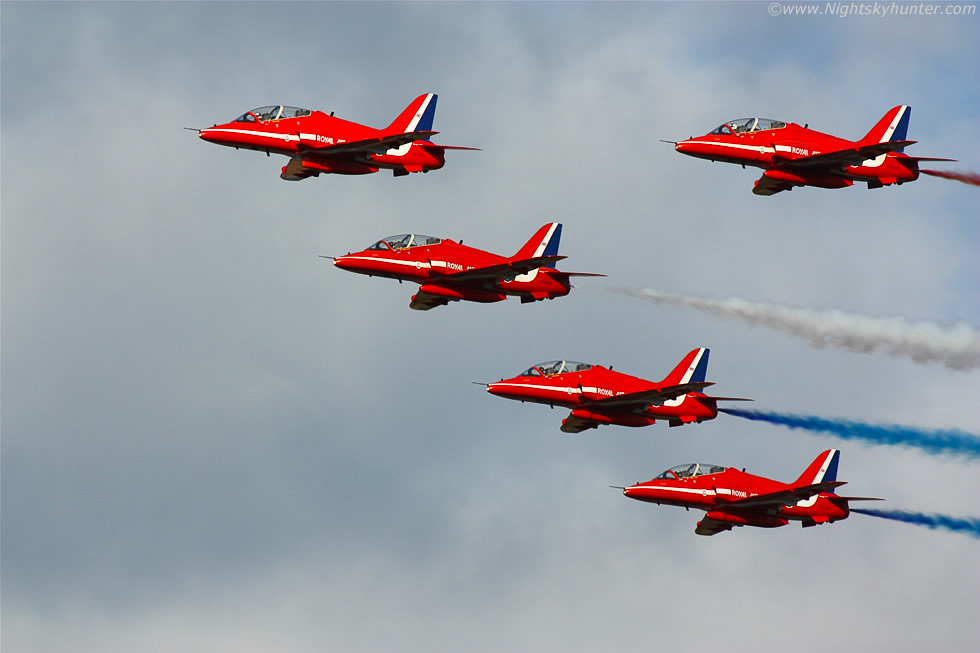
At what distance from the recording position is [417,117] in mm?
130750

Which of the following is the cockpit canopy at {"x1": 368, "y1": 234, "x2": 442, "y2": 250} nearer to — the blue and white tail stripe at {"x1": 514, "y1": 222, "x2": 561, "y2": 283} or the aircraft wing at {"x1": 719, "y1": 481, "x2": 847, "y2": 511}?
the blue and white tail stripe at {"x1": 514, "y1": 222, "x2": 561, "y2": 283}

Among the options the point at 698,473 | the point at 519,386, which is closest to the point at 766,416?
the point at 698,473

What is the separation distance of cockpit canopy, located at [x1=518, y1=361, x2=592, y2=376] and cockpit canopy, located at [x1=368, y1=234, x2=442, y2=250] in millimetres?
9190

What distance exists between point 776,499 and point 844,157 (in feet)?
62.4

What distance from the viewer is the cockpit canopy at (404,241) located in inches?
5094

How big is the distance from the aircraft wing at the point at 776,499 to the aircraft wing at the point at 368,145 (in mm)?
26300

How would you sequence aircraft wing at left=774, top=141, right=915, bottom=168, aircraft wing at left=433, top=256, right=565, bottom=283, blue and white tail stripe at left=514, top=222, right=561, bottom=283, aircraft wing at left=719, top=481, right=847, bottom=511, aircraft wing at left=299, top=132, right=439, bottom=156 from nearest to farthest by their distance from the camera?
aircraft wing at left=299, top=132, right=439, bottom=156, aircraft wing at left=433, top=256, right=565, bottom=283, aircraft wing at left=719, top=481, right=847, bottom=511, aircraft wing at left=774, top=141, right=915, bottom=168, blue and white tail stripe at left=514, top=222, right=561, bottom=283

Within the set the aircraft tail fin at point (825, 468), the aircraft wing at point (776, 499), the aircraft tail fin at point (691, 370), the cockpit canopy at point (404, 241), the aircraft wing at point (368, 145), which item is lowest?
the aircraft wing at point (776, 499)

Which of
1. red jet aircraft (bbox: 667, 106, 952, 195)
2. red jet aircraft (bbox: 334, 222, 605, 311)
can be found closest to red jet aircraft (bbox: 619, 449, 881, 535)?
red jet aircraft (bbox: 334, 222, 605, 311)

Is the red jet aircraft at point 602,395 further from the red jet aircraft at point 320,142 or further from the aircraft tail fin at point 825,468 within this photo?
the red jet aircraft at point 320,142

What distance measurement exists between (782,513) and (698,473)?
16.8ft

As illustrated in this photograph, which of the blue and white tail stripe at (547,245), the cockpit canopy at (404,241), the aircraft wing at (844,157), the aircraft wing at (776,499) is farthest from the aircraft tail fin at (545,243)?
the aircraft wing at (776,499)

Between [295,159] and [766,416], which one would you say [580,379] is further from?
[295,159]

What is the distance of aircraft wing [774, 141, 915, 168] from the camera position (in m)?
129
